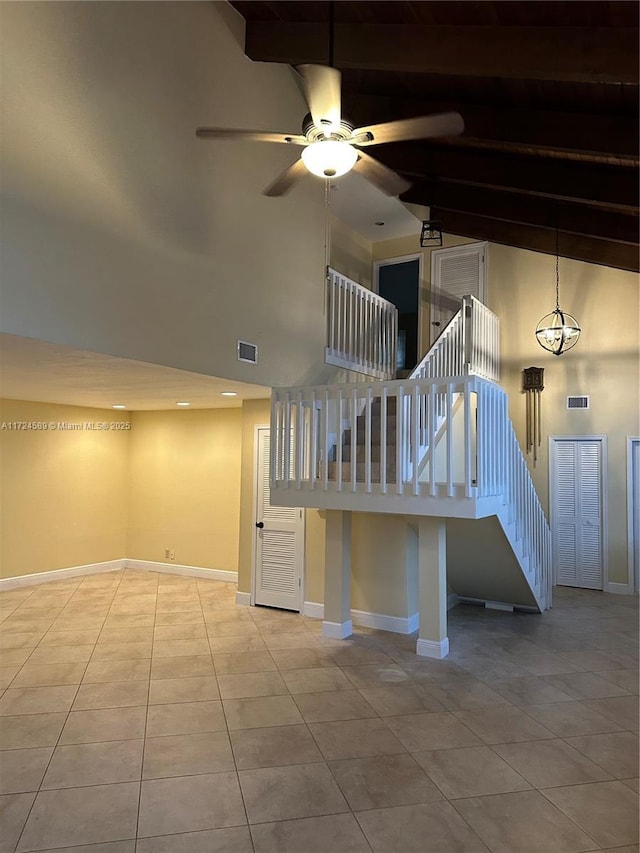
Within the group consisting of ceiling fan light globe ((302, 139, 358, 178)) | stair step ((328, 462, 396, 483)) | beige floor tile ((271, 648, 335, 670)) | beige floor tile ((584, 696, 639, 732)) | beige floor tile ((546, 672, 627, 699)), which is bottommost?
beige floor tile ((546, 672, 627, 699))

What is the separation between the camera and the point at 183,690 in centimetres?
417

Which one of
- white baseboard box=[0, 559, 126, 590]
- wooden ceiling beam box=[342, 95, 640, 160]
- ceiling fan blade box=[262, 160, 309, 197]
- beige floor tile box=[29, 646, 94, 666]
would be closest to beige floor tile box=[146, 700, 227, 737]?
beige floor tile box=[29, 646, 94, 666]

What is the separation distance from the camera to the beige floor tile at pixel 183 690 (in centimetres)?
402

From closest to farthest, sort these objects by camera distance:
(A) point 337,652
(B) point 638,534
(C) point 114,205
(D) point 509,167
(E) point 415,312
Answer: (C) point 114,205, (A) point 337,652, (D) point 509,167, (B) point 638,534, (E) point 415,312

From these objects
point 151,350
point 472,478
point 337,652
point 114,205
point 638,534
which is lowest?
point 337,652

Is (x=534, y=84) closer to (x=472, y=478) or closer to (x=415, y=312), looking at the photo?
(x=472, y=478)

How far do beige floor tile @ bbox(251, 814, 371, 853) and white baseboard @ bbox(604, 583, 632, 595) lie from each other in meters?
6.04

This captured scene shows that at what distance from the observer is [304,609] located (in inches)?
246

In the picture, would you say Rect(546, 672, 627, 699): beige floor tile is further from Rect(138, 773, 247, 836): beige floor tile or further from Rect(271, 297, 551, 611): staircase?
Rect(138, 773, 247, 836): beige floor tile

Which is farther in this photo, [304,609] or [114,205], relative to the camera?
[304,609]

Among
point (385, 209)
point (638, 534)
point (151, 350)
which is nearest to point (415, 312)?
point (385, 209)

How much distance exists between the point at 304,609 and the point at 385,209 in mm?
5288

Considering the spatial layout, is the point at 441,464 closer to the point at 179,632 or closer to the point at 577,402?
the point at 179,632

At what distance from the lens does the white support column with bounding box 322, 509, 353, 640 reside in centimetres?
541
